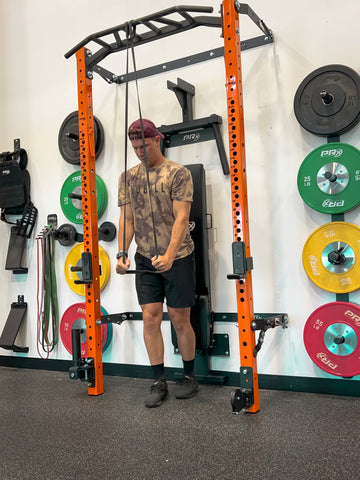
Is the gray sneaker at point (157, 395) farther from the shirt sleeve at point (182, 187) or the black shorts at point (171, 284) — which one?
the shirt sleeve at point (182, 187)

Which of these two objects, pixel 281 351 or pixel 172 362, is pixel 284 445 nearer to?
pixel 281 351

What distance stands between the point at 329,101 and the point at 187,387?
1760 millimetres

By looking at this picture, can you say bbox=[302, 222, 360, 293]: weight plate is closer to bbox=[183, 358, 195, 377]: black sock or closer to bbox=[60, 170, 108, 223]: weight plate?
bbox=[183, 358, 195, 377]: black sock

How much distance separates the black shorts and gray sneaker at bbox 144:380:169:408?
1.46 ft

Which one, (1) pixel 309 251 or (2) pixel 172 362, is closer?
(1) pixel 309 251

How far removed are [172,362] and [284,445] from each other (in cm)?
129

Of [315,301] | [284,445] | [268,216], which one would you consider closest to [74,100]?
[268,216]

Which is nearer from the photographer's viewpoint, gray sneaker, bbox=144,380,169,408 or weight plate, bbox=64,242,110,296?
gray sneaker, bbox=144,380,169,408

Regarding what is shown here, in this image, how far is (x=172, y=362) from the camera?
→ 3023 mm

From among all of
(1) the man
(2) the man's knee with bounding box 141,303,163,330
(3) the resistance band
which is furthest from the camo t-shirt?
(3) the resistance band

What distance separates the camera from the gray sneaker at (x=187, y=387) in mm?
2535

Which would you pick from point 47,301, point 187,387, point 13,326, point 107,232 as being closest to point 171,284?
point 187,387

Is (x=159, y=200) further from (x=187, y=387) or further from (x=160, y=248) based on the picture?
(x=187, y=387)

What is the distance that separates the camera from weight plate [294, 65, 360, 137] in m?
2.42
